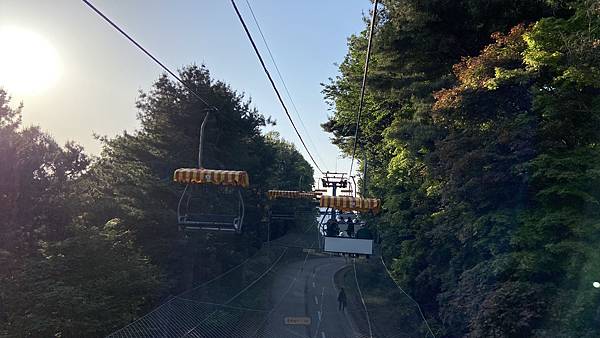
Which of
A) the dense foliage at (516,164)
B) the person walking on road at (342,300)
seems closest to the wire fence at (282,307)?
the person walking on road at (342,300)

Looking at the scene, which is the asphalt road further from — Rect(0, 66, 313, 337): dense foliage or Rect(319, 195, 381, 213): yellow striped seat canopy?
Rect(319, 195, 381, 213): yellow striped seat canopy

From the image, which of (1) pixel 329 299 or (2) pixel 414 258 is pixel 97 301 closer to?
(2) pixel 414 258

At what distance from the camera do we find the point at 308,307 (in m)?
28.7

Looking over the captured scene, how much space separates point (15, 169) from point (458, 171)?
1523cm

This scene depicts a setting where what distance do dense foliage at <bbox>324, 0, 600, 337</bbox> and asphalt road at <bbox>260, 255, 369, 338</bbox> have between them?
548 cm

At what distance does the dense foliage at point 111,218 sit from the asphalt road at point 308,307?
4458 millimetres

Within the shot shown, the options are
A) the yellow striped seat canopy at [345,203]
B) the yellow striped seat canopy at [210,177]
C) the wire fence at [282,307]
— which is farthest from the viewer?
the yellow striped seat canopy at [345,203]

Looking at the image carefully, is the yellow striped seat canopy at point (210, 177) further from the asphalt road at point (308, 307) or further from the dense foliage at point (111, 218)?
the asphalt road at point (308, 307)

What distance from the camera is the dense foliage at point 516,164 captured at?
12.3 meters

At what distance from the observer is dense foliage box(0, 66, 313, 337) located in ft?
50.6

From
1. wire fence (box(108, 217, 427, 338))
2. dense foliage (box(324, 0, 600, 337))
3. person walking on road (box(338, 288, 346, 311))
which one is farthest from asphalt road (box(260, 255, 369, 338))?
dense foliage (box(324, 0, 600, 337))

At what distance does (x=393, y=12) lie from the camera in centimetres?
2153

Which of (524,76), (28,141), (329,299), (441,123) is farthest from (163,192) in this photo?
(524,76)

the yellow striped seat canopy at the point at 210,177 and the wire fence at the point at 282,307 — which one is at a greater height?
the yellow striped seat canopy at the point at 210,177
